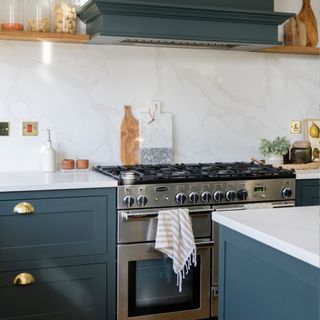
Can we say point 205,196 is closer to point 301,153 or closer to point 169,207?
point 169,207

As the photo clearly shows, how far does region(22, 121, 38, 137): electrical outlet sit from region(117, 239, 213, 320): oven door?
38.3 inches

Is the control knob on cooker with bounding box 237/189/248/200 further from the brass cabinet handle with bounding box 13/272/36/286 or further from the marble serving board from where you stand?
the brass cabinet handle with bounding box 13/272/36/286

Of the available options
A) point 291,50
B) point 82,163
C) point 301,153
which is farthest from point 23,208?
point 291,50

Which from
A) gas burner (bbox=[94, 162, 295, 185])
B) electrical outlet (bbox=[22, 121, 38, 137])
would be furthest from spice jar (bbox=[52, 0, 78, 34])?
gas burner (bbox=[94, 162, 295, 185])

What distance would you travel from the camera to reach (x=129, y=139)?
379 cm

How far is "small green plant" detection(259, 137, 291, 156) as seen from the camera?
13.0 feet

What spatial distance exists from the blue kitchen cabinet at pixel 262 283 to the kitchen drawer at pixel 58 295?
3.60 ft

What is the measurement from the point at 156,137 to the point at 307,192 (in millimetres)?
1043

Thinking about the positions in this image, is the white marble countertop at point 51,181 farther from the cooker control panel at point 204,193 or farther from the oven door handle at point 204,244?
the oven door handle at point 204,244

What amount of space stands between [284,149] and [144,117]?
99 centimetres

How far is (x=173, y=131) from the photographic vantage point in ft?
12.8

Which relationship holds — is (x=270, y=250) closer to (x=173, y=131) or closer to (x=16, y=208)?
(x=16, y=208)

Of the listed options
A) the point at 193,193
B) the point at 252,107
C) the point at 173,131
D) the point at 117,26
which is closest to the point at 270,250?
the point at 193,193

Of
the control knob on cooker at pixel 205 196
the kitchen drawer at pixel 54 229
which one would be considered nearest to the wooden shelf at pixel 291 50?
the control knob on cooker at pixel 205 196
